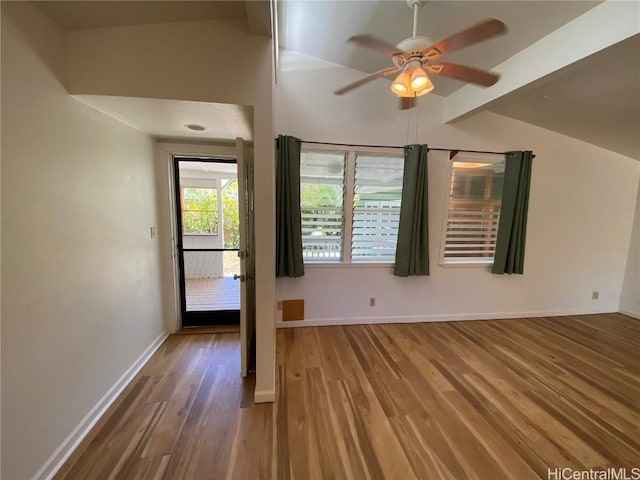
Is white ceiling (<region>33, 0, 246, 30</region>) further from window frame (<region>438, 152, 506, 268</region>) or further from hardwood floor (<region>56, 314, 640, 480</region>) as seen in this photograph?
window frame (<region>438, 152, 506, 268</region>)

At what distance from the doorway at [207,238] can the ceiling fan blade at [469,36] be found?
219cm

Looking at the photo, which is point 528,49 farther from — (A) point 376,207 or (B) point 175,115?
(B) point 175,115

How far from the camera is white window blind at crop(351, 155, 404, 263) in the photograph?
3.23 m

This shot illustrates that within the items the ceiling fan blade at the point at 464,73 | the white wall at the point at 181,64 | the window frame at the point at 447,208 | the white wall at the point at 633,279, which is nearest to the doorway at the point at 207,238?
the white wall at the point at 181,64

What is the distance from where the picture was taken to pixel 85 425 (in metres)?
1.67

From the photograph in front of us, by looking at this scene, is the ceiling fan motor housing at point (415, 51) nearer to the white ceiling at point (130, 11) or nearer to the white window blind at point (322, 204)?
the white ceiling at point (130, 11)

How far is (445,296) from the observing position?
3.49 metres

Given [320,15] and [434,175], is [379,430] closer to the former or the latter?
[434,175]

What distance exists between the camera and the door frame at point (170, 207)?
269cm

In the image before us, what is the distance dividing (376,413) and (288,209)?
2.01 m

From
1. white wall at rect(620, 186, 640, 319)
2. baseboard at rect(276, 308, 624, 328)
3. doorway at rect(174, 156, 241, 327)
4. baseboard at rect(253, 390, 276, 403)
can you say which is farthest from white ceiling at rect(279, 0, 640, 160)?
baseboard at rect(253, 390, 276, 403)

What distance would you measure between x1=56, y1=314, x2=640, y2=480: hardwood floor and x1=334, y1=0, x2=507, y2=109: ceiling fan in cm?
227

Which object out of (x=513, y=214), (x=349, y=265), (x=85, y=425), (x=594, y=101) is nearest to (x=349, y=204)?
(x=349, y=265)

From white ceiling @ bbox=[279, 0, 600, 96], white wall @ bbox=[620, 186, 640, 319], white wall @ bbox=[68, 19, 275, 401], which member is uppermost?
white ceiling @ bbox=[279, 0, 600, 96]
